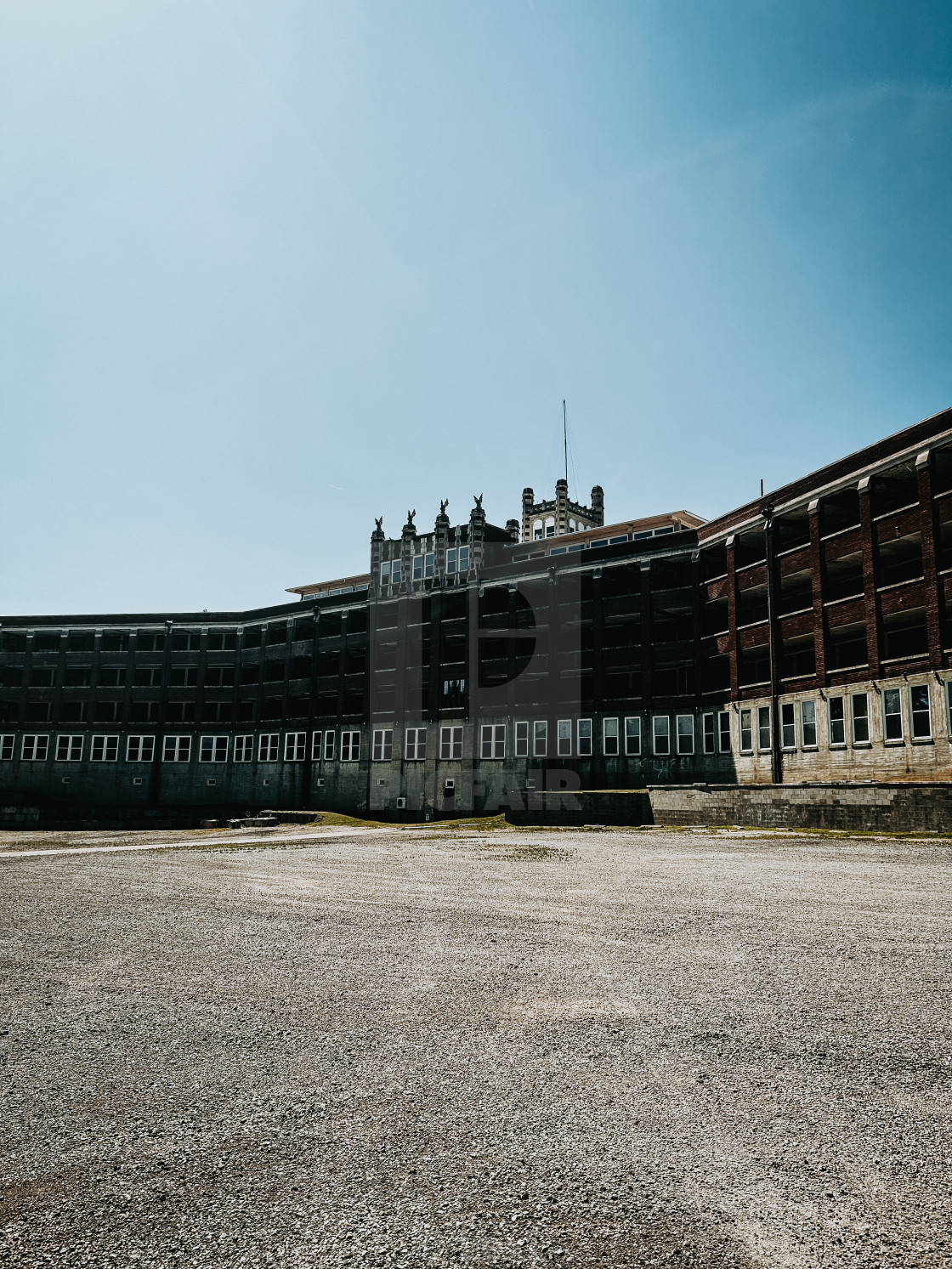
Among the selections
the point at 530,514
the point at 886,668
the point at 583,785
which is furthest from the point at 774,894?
the point at 530,514

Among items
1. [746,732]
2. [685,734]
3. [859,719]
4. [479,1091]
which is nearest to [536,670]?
[685,734]

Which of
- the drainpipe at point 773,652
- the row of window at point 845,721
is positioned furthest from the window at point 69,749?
the drainpipe at point 773,652

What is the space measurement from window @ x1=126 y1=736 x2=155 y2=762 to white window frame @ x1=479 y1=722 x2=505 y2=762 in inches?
1146

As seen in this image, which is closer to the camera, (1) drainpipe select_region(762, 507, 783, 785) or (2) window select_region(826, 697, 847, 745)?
(2) window select_region(826, 697, 847, 745)

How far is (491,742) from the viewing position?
2205 inches

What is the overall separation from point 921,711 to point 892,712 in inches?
52.2

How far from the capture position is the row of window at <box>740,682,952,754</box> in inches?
1387

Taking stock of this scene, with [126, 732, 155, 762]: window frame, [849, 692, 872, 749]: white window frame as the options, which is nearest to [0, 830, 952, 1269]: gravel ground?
[849, 692, 872, 749]: white window frame

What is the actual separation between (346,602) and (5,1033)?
199 ft

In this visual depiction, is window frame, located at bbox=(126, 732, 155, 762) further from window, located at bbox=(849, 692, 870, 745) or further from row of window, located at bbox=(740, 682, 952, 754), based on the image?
window, located at bbox=(849, 692, 870, 745)

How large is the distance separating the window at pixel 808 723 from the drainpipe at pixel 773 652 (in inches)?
58.7

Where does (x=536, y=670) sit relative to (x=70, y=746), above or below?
above

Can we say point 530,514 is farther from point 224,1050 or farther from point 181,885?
point 224,1050

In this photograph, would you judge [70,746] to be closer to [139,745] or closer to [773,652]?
[139,745]
